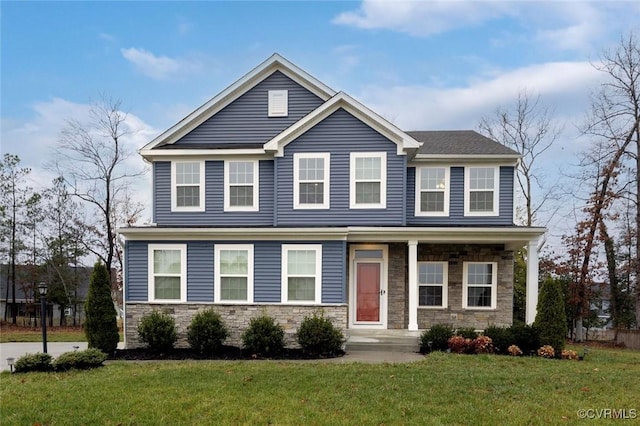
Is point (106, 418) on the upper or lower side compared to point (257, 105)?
lower

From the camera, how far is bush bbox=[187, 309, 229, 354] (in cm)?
1018

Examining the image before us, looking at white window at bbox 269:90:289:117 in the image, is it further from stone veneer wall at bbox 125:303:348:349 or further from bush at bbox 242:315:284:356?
bush at bbox 242:315:284:356

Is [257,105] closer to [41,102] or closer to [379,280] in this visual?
[379,280]

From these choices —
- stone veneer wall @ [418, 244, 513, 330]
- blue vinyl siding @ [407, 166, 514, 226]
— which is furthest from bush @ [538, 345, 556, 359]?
blue vinyl siding @ [407, 166, 514, 226]

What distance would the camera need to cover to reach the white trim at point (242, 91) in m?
12.9

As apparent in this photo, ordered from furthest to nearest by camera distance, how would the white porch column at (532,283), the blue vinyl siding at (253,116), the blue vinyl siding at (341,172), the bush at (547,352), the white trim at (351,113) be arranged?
the blue vinyl siding at (253,116) < the blue vinyl siding at (341,172) < the white trim at (351,113) < the white porch column at (532,283) < the bush at (547,352)

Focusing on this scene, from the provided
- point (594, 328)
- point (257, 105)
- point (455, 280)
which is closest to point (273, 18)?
point (257, 105)

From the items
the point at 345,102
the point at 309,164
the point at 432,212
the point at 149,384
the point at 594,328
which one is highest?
the point at 345,102

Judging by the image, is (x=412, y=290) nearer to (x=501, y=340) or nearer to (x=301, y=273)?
(x=501, y=340)

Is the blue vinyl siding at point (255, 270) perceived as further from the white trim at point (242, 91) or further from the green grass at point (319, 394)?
the white trim at point (242, 91)

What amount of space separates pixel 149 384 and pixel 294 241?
17.9ft

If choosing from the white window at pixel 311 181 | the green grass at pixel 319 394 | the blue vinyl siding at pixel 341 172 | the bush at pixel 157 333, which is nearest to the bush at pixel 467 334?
the green grass at pixel 319 394

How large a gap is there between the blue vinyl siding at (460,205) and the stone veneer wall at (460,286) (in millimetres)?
804

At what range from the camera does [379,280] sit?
12.7 m
